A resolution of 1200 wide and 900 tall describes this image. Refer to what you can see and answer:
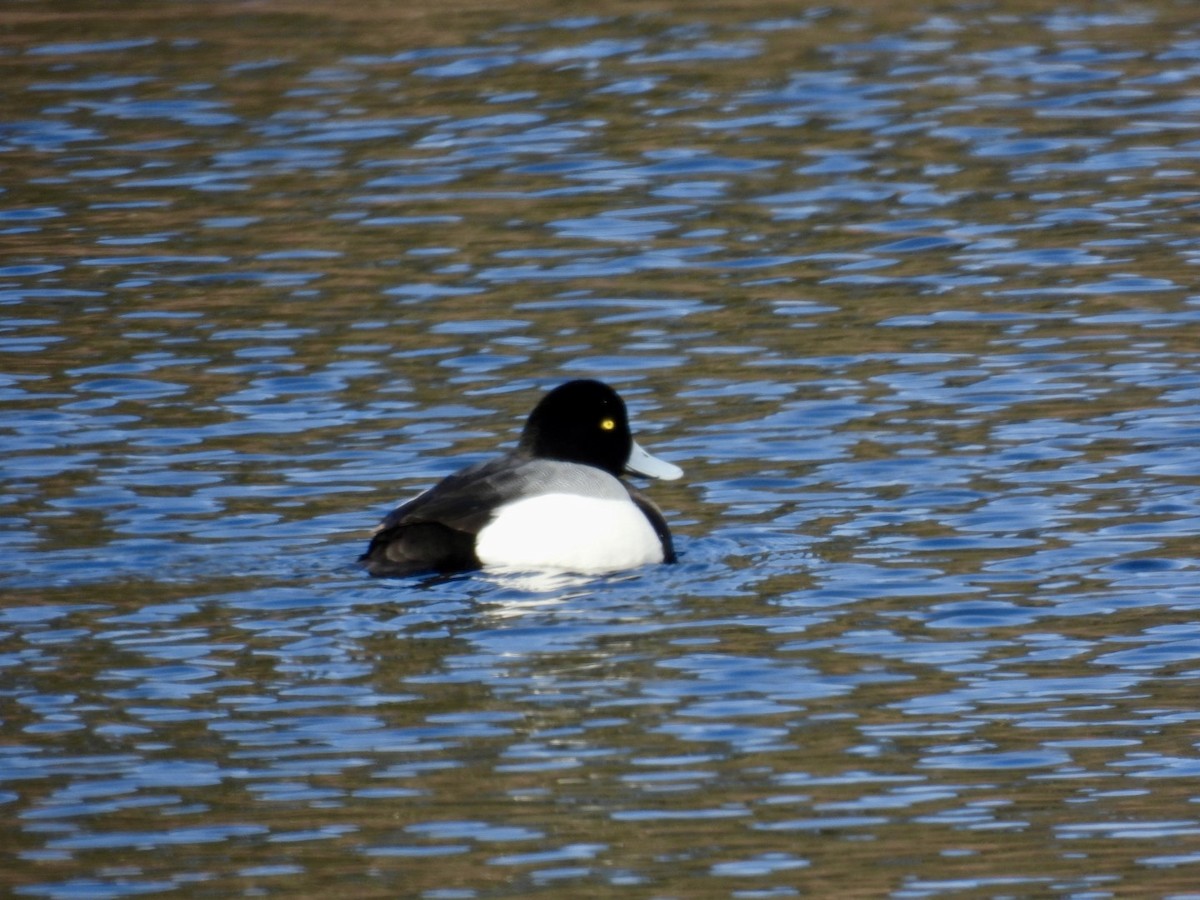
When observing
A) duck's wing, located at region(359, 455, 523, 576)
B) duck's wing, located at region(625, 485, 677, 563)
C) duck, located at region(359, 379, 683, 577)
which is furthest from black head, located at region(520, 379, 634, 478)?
duck's wing, located at region(359, 455, 523, 576)

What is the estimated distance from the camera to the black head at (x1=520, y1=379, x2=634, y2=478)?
909cm

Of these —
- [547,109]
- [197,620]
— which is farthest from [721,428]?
[547,109]

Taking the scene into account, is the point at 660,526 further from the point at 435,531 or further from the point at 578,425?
the point at 435,531

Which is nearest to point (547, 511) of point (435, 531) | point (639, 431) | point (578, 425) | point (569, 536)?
point (569, 536)

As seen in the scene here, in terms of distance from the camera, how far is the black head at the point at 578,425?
9.09 metres

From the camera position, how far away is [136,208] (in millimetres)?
14773

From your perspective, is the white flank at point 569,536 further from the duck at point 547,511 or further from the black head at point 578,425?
the black head at point 578,425

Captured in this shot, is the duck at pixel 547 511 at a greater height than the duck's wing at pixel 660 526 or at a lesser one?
greater

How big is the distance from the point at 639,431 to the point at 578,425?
1338 mm

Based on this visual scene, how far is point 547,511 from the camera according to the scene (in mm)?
8445

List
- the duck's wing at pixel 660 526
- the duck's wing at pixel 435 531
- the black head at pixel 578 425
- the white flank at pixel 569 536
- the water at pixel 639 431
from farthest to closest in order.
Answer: the black head at pixel 578 425
the duck's wing at pixel 660 526
the white flank at pixel 569 536
the duck's wing at pixel 435 531
the water at pixel 639 431

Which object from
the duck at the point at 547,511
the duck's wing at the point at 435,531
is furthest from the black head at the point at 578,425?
the duck's wing at the point at 435,531

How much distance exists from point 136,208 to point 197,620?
24.8ft

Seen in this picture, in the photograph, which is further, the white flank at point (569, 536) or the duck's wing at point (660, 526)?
the duck's wing at point (660, 526)
